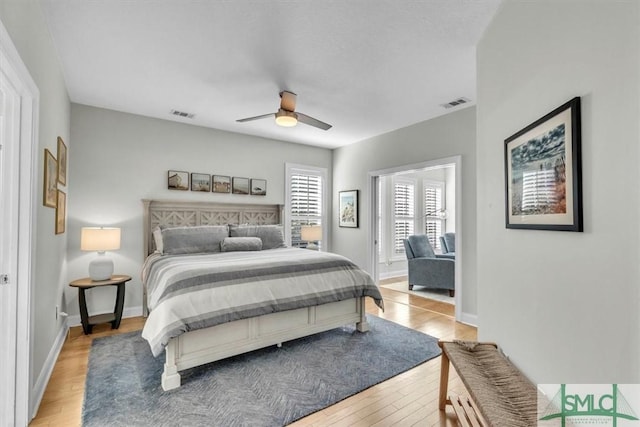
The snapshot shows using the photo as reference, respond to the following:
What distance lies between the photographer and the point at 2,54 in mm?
1445

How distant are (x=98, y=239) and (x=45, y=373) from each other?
5.03 ft

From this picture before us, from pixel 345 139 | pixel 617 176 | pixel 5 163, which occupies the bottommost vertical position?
pixel 617 176

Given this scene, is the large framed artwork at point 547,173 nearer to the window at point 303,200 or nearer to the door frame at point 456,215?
the door frame at point 456,215

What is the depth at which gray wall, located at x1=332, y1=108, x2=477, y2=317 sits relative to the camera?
3822 mm

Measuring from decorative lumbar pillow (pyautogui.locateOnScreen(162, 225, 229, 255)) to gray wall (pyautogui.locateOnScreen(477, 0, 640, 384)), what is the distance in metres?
3.24

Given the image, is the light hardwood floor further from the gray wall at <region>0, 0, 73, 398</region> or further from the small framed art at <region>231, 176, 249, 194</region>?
the small framed art at <region>231, 176, 249, 194</region>

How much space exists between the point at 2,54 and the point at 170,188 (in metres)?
3.03

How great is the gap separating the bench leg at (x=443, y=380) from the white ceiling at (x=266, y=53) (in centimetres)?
237

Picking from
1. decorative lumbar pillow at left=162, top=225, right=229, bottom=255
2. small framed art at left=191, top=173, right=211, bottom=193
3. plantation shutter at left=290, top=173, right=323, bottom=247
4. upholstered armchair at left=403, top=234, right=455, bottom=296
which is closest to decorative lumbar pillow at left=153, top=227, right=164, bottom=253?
decorative lumbar pillow at left=162, top=225, right=229, bottom=255

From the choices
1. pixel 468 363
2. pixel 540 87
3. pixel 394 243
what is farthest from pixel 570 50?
pixel 394 243

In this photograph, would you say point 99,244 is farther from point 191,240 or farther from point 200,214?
point 200,214

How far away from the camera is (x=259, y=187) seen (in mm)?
5207

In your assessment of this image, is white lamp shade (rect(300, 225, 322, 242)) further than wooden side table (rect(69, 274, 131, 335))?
Yes

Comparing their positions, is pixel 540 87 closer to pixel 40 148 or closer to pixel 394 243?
pixel 40 148
